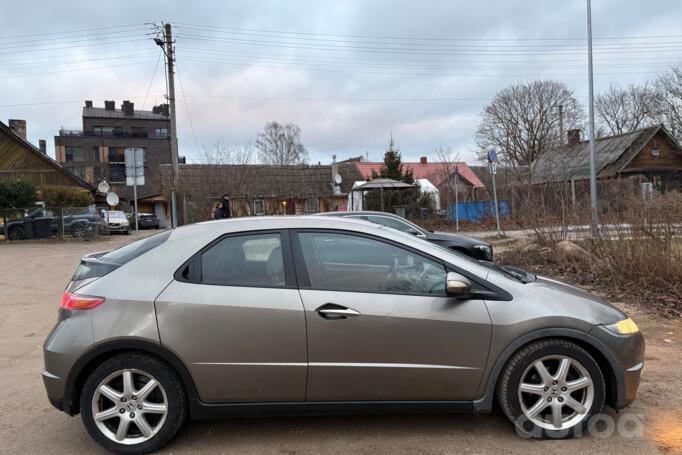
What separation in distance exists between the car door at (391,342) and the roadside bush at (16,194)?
24.9m

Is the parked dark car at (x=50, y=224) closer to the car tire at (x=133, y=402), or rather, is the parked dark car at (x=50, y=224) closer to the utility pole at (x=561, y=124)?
the car tire at (x=133, y=402)

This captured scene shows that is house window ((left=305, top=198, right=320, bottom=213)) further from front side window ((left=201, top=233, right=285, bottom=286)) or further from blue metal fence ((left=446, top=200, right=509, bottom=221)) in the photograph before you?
front side window ((left=201, top=233, right=285, bottom=286))

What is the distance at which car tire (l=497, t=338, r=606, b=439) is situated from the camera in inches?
135

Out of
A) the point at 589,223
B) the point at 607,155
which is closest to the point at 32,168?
the point at 589,223

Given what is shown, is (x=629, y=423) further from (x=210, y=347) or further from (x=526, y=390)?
(x=210, y=347)

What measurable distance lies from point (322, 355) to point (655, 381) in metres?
3.15

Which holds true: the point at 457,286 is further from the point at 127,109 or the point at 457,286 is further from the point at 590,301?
the point at 127,109

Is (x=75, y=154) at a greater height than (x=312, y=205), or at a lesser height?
greater

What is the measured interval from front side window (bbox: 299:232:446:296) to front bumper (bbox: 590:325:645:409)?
3.75ft

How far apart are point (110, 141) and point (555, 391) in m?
82.1

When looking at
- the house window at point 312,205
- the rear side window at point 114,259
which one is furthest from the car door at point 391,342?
the house window at point 312,205

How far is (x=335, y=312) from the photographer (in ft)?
11.0

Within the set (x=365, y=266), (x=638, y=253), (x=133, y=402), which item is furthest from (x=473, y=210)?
(x=133, y=402)

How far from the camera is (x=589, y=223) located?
8883mm
